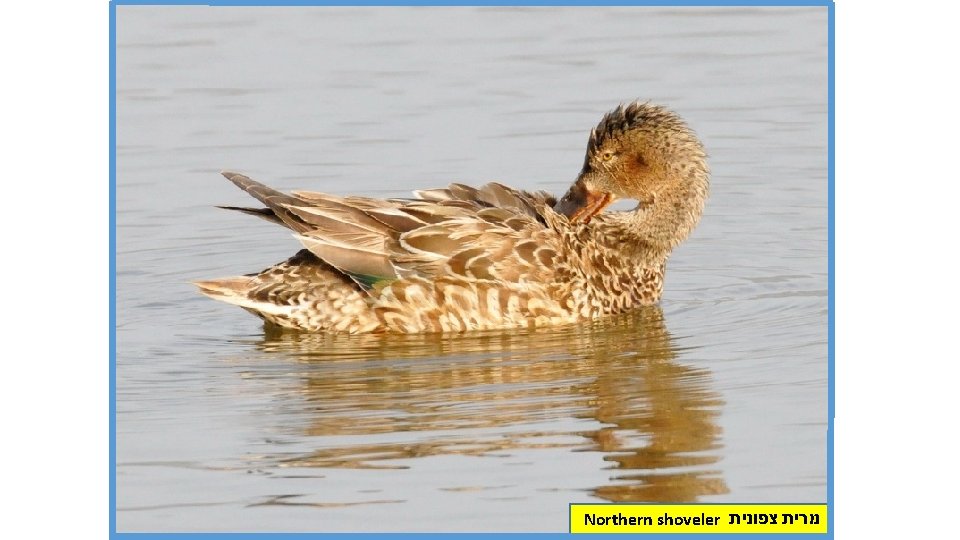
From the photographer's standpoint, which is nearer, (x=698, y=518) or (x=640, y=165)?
(x=698, y=518)

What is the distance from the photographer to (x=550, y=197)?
12820mm

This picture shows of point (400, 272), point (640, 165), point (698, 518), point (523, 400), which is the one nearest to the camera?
point (698, 518)

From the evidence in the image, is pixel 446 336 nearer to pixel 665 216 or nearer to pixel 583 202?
pixel 583 202

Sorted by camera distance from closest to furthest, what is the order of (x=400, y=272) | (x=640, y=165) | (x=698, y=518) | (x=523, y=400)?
1. (x=698, y=518)
2. (x=523, y=400)
3. (x=400, y=272)
4. (x=640, y=165)

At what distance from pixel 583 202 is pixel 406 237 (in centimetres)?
154

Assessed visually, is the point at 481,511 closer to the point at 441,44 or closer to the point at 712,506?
the point at 712,506

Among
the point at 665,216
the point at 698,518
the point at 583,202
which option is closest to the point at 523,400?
the point at 698,518

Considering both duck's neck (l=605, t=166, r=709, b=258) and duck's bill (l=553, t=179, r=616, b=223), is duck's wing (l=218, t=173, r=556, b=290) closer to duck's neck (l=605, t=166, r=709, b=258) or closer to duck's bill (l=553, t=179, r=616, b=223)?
duck's bill (l=553, t=179, r=616, b=223)

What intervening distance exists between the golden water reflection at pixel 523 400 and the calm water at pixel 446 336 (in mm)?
24

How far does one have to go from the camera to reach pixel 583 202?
12664 millimetres

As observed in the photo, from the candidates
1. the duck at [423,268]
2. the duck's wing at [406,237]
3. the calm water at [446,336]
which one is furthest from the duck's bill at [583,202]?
the calm water at [446,336]

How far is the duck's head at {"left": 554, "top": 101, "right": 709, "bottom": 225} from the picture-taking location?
41.1 feet

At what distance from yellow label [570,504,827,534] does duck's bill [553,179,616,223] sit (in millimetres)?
4312

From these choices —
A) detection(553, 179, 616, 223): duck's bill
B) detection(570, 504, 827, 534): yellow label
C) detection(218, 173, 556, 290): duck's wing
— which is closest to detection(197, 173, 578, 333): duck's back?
detection(218, 173, 556, 290): duck's wing
